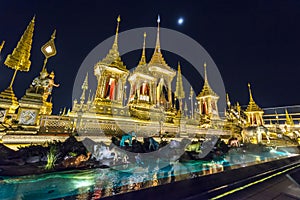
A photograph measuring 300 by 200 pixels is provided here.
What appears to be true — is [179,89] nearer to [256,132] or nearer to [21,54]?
[256,132]

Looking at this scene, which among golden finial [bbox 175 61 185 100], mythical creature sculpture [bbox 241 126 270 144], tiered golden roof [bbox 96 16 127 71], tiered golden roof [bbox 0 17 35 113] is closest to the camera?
tiered golden roof [bbox 0 17 35 113]

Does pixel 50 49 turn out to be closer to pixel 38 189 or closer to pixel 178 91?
pixel 38 189

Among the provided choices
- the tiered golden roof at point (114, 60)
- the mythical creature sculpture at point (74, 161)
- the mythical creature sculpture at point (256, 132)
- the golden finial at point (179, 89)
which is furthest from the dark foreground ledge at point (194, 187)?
the golden finial at point (179, 89)

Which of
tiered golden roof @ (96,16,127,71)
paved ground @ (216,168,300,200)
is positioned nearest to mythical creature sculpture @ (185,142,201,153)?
paved ground @ (216,168,300,200)

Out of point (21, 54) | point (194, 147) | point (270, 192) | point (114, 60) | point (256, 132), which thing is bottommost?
point (270, 192)

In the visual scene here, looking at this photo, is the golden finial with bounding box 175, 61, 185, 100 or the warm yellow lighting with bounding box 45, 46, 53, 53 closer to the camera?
the warm yellow lighting with bounding box 45, 46, 53, 53

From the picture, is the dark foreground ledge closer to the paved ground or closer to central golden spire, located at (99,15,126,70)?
the paved ground

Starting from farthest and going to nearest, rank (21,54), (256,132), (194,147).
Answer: (256,132) < (21,54) < (194,147)

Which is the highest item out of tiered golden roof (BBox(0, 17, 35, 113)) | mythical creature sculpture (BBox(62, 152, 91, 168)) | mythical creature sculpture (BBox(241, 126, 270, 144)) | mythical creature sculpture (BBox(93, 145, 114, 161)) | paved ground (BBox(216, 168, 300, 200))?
tiered golden roof (BBox(0, 17, 35, 113))

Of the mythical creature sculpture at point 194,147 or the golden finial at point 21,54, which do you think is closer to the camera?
the mythical creature sculpture at point 194,147

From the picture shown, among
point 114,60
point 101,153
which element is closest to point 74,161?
point 101,153

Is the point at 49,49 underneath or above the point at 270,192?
above

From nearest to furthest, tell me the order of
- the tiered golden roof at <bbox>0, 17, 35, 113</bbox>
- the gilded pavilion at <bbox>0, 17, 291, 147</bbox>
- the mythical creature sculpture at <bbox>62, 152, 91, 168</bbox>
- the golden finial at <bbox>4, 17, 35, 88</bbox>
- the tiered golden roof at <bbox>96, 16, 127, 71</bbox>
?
the mythical creature sculpture at <bbox>62, 152, 91, 168</bbox> < the gilded pavilion at <bbox>0, 17, 291, 147</bbox> < the tiered golden roof at <bbox>0, 17, 35, 113</bbox> < the golden finial at <bbox>4, 17, 35, 88</bbox> < the tiered golden roof at <bbox>96, 16, 127, 71</bbox>

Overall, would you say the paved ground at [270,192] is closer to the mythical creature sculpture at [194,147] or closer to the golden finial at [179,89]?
the mythical creature sculpture at [194,147]
